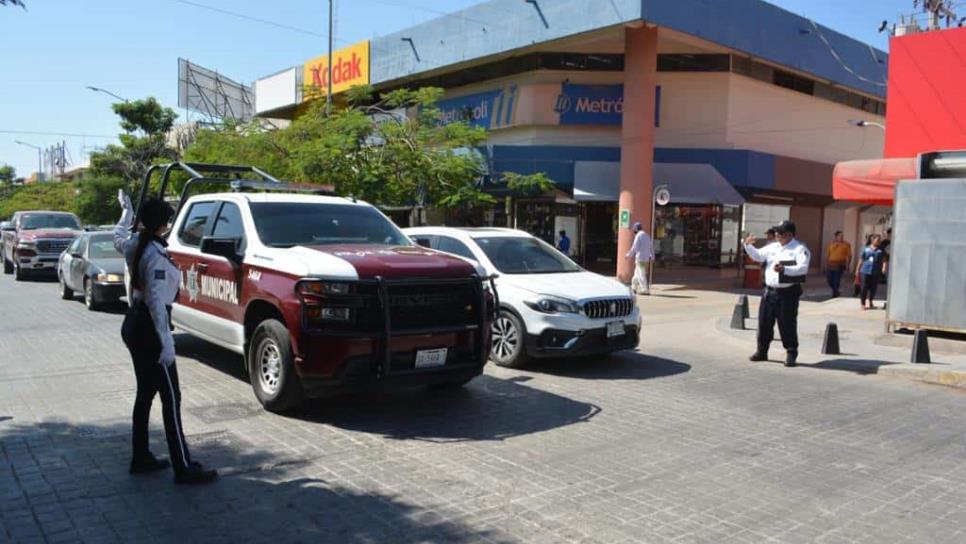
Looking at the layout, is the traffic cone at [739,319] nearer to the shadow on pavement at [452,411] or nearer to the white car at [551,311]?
the white car at [551,311]

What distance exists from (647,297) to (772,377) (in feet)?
37.2

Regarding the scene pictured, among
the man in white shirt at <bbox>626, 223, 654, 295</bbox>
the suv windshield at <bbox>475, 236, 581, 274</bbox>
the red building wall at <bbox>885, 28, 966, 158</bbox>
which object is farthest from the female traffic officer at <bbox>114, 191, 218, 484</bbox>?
the man in white shirt at <bbox>626, 223, 654, 295</bbox>

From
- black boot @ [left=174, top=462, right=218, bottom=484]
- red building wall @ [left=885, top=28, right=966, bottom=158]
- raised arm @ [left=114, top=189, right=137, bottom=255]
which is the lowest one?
black boot @ [left=174, top=462, right=218, bottom=484]

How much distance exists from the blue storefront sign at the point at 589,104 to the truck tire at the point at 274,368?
69.2 feet

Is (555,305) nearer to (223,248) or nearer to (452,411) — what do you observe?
(452,411)

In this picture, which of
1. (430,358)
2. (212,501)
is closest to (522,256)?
(430,358)

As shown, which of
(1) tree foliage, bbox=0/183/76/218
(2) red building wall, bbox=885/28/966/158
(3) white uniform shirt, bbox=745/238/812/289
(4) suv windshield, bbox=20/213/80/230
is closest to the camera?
(3) white uniform shirt, bbox=745/238/812/289

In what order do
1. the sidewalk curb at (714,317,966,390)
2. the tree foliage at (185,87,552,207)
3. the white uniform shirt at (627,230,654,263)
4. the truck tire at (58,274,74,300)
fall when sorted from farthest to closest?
1. the tree foliage at (185,87,552,207)
2. the white uniform shirt at (627,230,654,263)
3. the truck tire at (58,274,74,300)
4. the sidewalk curb at (714,317,966,390)

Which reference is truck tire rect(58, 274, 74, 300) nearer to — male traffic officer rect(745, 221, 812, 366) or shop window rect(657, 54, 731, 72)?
male traffic officer rect(745, 221, 812, 366)

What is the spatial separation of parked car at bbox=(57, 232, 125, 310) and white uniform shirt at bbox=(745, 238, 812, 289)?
10.7 meters

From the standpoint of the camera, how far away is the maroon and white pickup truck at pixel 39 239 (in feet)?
68.8

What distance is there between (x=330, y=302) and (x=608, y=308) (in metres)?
3.97

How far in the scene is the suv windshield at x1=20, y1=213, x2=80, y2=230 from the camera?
22.9 meters

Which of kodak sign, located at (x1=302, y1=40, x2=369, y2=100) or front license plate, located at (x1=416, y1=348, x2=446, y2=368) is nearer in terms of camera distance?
front license plate, located at (x1=416, y1=348, x2=446, y2=368)
